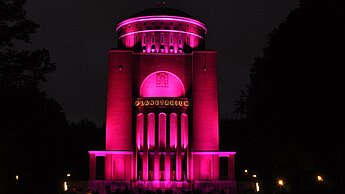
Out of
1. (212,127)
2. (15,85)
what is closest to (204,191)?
(212,127)

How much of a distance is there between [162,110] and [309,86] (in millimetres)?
21313

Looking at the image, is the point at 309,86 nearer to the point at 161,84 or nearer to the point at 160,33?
the point at 161,84

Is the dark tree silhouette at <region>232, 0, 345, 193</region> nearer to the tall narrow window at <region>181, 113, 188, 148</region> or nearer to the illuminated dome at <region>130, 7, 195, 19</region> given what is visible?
the tall narrow window at <region>181, 113, 188, 148</region>

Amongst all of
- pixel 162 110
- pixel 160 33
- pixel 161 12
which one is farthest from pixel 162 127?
pixel 161 12

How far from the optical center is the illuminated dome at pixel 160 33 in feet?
153

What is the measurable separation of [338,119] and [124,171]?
2303cm

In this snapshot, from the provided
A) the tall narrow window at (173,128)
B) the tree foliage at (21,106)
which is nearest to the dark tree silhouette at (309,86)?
the tree foliage at (21,106)

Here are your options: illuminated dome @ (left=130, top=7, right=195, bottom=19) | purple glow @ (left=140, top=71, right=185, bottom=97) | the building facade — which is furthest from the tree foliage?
illuminated dome @ (left=130, top=7, right=195, bottom=19)

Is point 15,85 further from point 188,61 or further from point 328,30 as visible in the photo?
point 188,61

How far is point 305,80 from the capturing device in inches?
898

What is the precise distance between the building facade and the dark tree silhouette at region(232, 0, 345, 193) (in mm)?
14958

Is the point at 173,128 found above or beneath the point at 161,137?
above

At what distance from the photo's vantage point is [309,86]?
74.3 feet

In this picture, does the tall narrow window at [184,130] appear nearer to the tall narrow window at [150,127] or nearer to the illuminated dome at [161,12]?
the tall narrow window at [150,127]
